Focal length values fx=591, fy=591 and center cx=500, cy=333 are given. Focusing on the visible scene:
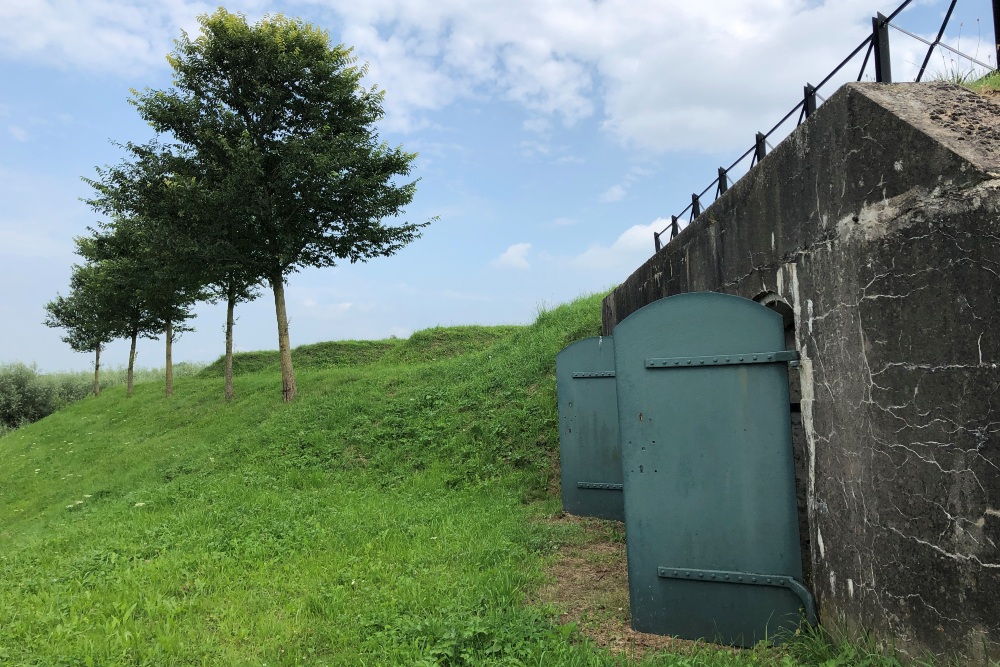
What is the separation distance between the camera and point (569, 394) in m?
6.86

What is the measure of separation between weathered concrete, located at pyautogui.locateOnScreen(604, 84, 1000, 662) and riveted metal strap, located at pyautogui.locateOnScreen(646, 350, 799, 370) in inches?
5.3

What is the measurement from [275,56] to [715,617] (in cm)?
1488

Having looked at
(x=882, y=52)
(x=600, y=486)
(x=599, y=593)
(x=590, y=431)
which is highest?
(x=882, y=52)

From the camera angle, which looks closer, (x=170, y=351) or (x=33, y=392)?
(x=170, y=351)

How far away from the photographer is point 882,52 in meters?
3.67

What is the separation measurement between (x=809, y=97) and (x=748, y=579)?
3.40 meters

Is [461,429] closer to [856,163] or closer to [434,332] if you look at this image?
[856,163]

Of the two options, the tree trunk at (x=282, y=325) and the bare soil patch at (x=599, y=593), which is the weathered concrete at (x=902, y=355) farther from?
the tree trunk at (x=282, y=325)

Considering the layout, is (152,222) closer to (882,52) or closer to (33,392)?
(882,52)

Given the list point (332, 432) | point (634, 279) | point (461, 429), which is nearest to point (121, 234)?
point (332, 432)

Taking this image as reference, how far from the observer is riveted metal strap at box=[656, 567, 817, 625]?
3.55 m

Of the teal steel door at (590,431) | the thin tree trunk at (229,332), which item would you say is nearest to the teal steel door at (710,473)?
the teal steel door at (590,431)

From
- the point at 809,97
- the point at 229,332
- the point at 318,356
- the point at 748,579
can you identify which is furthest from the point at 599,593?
the point at 318,356

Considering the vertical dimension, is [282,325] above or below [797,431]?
above
